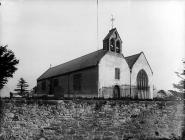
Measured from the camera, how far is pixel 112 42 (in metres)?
32.8

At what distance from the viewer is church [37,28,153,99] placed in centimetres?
3022

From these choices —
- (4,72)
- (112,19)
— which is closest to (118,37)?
(112,19)

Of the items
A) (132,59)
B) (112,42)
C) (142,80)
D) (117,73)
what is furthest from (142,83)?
(112,42)

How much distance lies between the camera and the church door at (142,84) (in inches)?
1340

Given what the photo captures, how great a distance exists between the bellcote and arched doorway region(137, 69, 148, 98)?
15.3 feet

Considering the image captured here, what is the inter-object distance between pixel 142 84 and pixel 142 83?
0.15 m

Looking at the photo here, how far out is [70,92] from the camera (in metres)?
35.0

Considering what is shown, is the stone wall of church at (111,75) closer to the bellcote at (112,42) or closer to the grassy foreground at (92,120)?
the bellcote at (112,42)

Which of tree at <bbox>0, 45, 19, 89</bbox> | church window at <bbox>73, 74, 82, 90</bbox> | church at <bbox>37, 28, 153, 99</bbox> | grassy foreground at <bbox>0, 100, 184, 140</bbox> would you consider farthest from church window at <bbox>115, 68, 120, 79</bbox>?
grassy foreground at <bbox>0, 100, 184, 140</bbox>

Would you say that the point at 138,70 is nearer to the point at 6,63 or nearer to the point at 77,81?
the point at 77,81

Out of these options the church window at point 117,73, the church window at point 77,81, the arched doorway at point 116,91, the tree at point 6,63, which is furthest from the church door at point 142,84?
the tree at point 6,63

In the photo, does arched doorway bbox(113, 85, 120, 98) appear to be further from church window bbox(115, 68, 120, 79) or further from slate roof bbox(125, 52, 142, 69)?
slate roof bbox(125, 52, 142, 69)

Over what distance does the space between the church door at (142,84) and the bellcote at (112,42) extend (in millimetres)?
4700

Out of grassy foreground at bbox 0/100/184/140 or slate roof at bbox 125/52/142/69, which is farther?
slate roof at bbox 125/52/142/69
